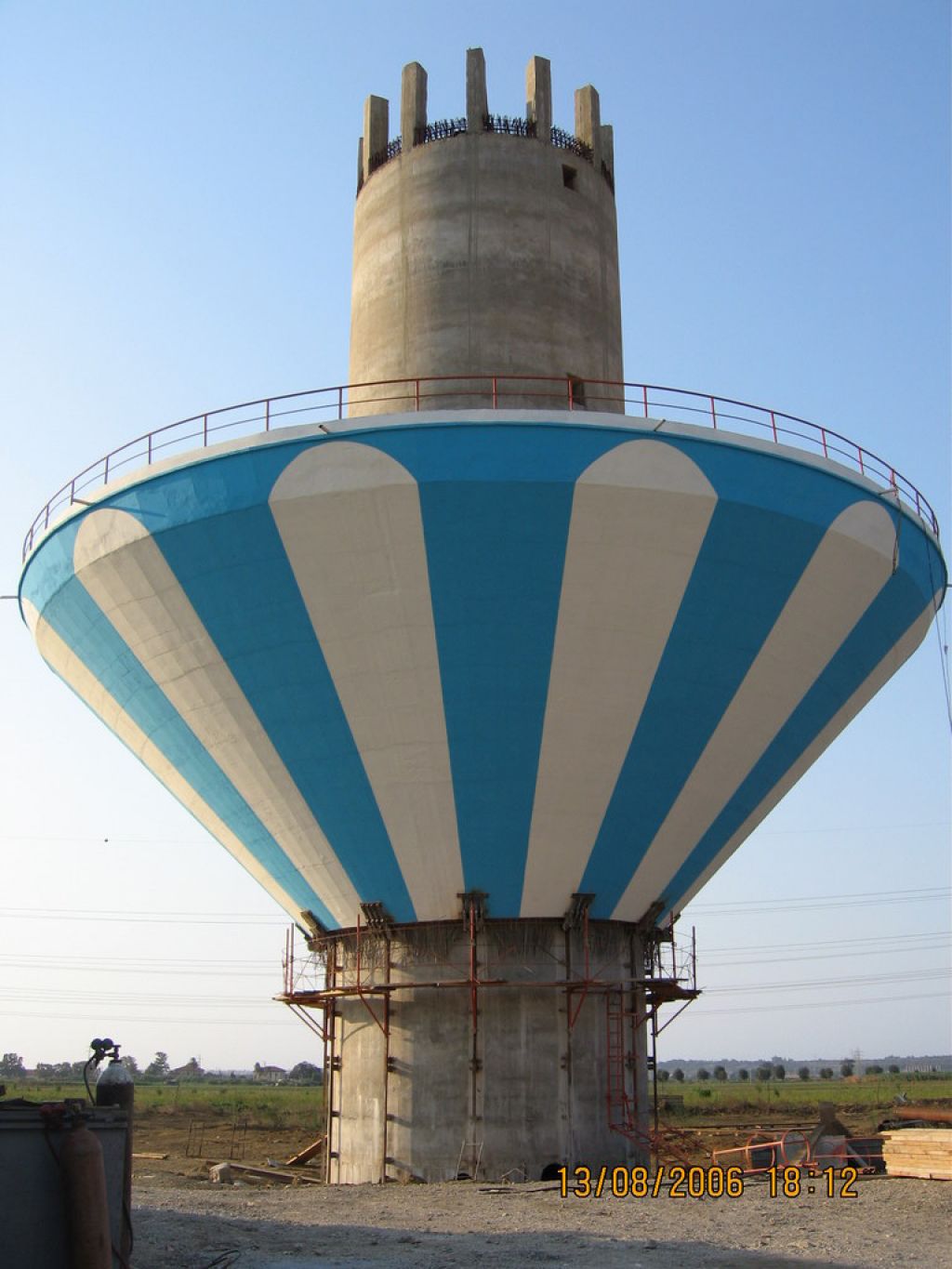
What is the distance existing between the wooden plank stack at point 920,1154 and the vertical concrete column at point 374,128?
17736mm

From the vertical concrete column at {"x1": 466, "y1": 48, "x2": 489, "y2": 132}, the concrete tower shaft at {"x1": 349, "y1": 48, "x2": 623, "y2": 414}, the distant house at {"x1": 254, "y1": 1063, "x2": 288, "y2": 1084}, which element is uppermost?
the vertical concrete column at {"x1": 466, "y1": 48, "x2": 489, "y2": 132}

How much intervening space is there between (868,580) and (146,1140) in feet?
101

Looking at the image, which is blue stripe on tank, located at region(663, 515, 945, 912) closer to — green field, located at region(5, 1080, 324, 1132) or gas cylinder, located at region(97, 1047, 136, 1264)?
gas cylinder, located at region(97, 1047, 136, 1264)

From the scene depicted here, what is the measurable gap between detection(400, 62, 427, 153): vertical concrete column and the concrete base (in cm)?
1337

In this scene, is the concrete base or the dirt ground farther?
the concrete base

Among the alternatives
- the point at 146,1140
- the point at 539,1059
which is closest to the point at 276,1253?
the point at 539,1059

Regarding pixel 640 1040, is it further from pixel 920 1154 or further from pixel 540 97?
pixel 540 97

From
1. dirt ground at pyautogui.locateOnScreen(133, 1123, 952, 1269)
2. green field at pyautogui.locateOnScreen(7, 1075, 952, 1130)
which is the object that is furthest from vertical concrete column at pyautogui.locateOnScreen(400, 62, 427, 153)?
green field at pyautogui.locateOnScreen(7, 1075, 952, 1130)

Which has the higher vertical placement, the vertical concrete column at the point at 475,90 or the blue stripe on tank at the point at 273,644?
the vertical concrete column at the point at 475,90

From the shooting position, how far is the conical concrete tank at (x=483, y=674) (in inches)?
674

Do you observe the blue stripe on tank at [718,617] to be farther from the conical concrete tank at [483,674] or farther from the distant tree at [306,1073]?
the distant tree at [306,1073]

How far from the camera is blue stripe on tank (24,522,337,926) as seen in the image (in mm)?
19312

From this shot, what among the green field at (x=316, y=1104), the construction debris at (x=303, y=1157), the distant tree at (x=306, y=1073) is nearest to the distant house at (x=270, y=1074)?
the distant tree at (x=306, y=1073)

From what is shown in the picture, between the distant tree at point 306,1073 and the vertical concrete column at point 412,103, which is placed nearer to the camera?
the vertical concrete column at point 412,103
